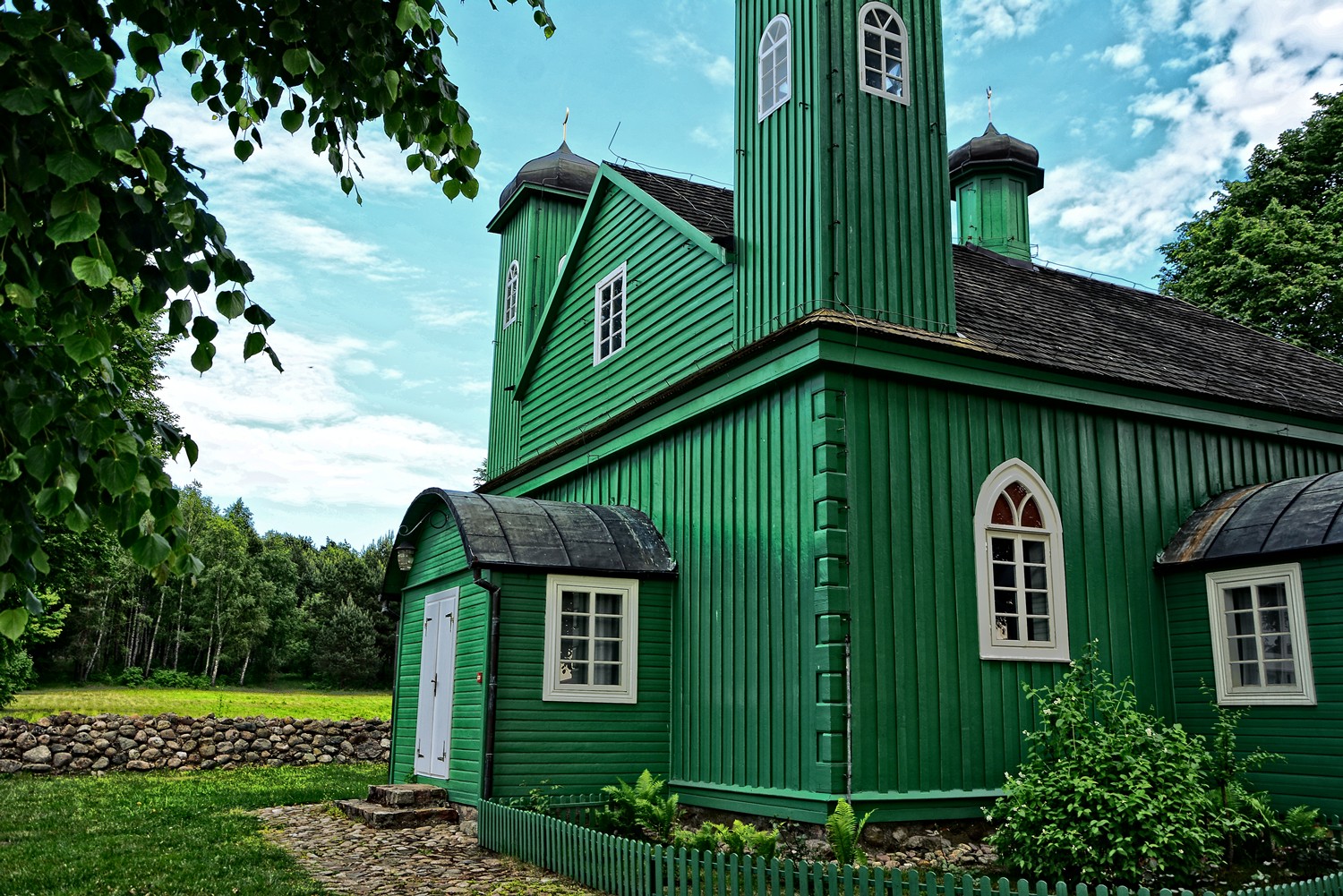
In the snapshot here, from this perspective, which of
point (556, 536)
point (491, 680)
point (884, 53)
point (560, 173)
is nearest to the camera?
point (491, 680)

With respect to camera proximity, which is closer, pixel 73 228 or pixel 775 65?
pixel 73 228

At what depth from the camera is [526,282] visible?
20.1 meters

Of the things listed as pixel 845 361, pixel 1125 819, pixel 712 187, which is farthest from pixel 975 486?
pixel 712 187

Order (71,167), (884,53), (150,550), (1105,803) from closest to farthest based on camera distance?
1. (71,167)
2. (150,550)
3. (1105,803)
4. (884,53)

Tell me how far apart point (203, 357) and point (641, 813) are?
26.5 ft

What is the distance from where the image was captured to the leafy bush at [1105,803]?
8.24 meters

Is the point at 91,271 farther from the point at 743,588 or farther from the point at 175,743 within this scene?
the point at 175,743

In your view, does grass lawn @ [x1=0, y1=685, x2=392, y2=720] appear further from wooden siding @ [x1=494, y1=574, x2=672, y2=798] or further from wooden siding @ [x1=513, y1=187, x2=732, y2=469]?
wooden siding @ [x1=494, y1=574, x2=672, y2=798]

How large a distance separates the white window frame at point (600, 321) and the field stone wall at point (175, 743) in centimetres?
804

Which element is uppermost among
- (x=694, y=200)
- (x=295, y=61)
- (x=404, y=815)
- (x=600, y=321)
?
(x=694, y=200)

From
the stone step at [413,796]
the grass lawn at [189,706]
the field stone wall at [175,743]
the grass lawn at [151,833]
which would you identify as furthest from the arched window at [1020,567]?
the grass lawn at [189,706]

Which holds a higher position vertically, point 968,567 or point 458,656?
point 968,567

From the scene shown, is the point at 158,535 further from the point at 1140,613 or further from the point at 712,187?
the point at 712,187

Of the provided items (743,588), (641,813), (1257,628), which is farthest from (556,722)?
(1257,628)
